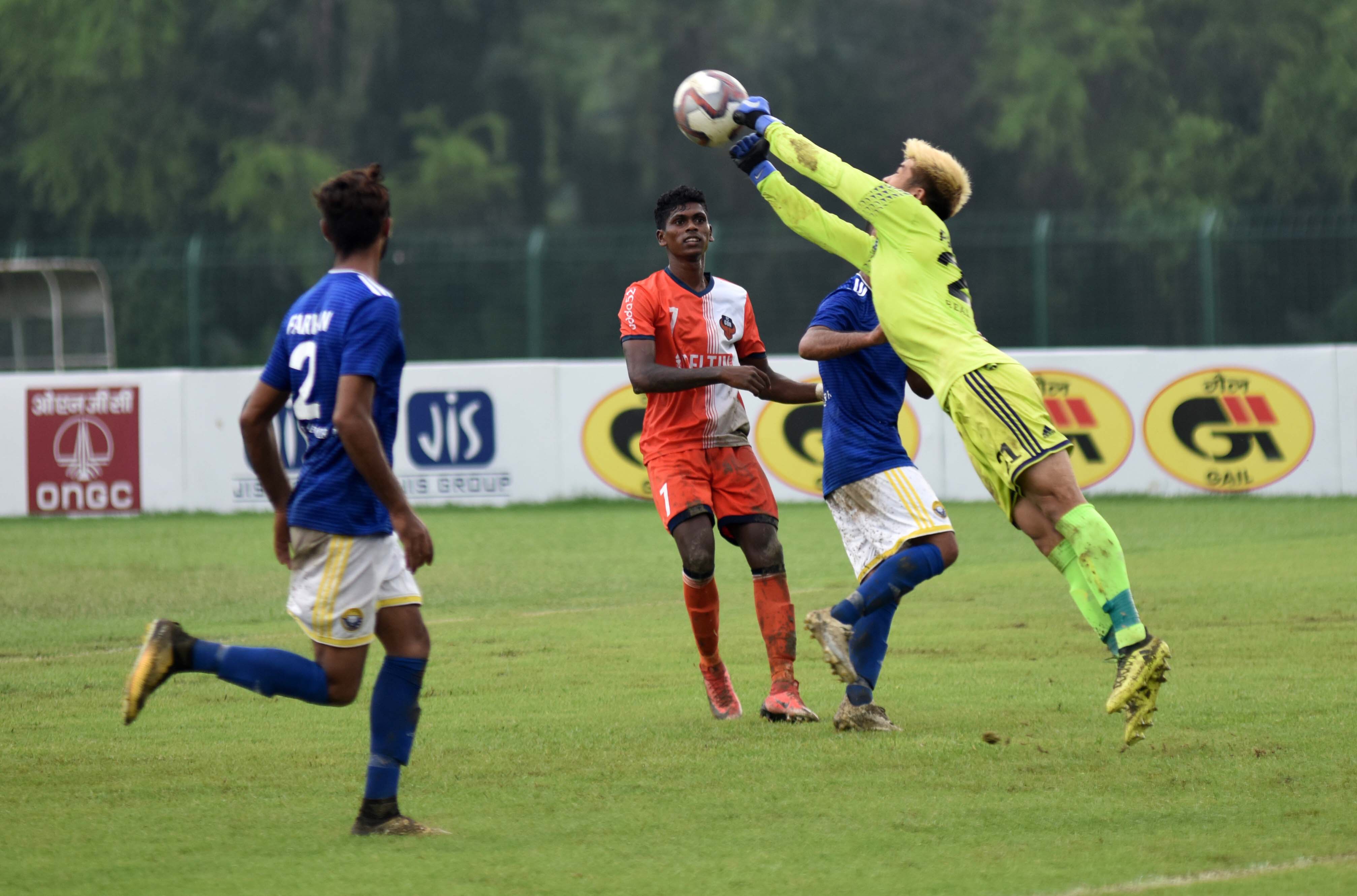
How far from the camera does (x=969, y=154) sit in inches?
1548

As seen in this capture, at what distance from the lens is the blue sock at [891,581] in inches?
258

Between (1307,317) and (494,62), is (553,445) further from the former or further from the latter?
(494,62)

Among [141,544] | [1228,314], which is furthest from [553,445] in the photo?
[1228,314]

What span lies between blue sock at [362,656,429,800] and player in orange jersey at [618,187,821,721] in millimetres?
2140

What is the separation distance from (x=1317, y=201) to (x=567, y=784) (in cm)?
3099

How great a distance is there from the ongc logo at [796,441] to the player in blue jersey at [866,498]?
32.0 ft

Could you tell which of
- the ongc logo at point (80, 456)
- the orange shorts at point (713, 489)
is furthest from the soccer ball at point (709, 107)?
the ongc logo at point (80, 456)

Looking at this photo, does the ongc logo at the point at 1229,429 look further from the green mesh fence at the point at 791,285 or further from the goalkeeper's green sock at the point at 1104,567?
the goalkeeper's green sock at the point at 1104,567

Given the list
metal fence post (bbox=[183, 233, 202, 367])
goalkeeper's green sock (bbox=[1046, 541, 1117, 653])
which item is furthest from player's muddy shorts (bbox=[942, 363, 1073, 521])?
metal fence post (bbox=[183, 233, 202, 367])

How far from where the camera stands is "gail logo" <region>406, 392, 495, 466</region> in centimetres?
1750

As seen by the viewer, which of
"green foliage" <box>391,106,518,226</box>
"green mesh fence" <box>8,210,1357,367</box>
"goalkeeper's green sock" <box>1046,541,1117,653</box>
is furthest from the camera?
"green foliage" <box>391,106,518,226</box>

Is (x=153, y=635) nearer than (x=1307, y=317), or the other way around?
(x=153, y=635)

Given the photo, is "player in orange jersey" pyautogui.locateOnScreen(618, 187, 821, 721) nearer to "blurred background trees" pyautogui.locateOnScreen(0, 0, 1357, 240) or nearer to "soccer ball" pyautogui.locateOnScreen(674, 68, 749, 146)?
"soccer ball" pyautogui.locateOnScreen(674, 68, 749, 146)

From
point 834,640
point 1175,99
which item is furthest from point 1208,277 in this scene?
point 1175,99
